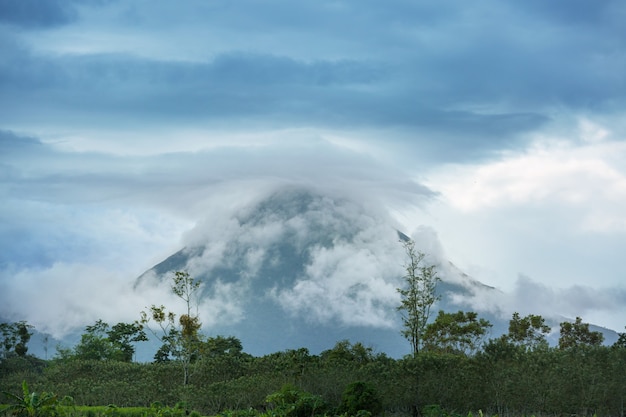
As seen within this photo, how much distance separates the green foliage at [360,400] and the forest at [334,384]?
0.11 feet

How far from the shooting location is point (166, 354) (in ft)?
173

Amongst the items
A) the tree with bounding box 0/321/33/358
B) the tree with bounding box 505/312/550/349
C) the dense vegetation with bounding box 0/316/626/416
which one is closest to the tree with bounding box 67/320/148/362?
the tree with bounding box 0/321/33/358

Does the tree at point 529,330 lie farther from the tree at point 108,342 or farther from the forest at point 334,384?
the tree at point 108,342

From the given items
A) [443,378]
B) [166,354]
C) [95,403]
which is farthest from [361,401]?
[166,354]

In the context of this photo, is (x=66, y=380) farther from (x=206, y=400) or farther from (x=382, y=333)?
(x=382, y=333)

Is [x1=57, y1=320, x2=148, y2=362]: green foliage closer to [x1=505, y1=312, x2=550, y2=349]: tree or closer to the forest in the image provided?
the forest

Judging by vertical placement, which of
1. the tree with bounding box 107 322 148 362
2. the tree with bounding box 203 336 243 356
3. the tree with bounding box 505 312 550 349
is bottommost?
the tree with bounding box 203 336 243 356

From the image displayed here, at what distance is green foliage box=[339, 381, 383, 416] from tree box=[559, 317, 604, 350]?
29.8 meters

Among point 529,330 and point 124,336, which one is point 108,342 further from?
point 529,330

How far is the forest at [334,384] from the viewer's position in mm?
25797

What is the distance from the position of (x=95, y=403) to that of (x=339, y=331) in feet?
545

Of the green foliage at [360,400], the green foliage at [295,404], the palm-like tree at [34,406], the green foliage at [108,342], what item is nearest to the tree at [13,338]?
the green foliage at [108,342]

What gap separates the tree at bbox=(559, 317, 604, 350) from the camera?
52.0m

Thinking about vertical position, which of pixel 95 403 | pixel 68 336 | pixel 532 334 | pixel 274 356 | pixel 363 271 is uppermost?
pixel 363 271
